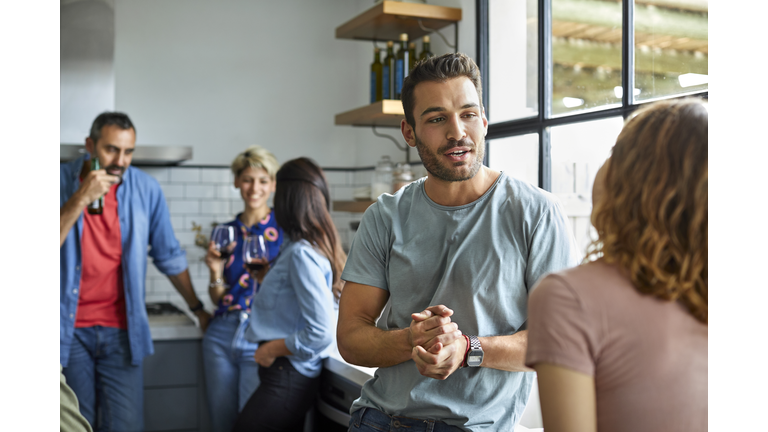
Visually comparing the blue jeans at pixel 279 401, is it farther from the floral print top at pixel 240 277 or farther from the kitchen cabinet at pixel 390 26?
the kitchen cabinet at pixel 390 26

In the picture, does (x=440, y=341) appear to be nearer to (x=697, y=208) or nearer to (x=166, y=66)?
(x=697, y=208)

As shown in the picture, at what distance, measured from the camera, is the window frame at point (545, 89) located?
1.91 metres

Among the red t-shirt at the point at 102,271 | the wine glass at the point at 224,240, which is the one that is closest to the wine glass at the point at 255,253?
the wine glass at the point at 224,240

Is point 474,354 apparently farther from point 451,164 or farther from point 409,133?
point 409,133

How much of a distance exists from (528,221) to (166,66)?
116 inches

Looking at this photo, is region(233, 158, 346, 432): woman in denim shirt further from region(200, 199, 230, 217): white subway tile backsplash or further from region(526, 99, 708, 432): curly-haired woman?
region(200, 199, 230, 217): white subway tile backsplash

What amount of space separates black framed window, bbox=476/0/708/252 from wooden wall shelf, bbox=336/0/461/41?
0.17m

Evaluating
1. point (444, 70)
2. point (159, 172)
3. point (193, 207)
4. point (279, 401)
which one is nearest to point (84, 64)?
point (159, 172)

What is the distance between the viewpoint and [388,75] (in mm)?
2857

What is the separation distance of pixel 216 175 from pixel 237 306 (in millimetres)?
1299

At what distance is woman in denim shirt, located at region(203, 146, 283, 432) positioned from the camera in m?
2.48

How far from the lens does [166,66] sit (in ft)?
12.0

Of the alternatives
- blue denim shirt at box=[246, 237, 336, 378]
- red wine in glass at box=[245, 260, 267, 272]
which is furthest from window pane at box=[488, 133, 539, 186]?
red wine in glass at box=[245, 260, 267, 272]
